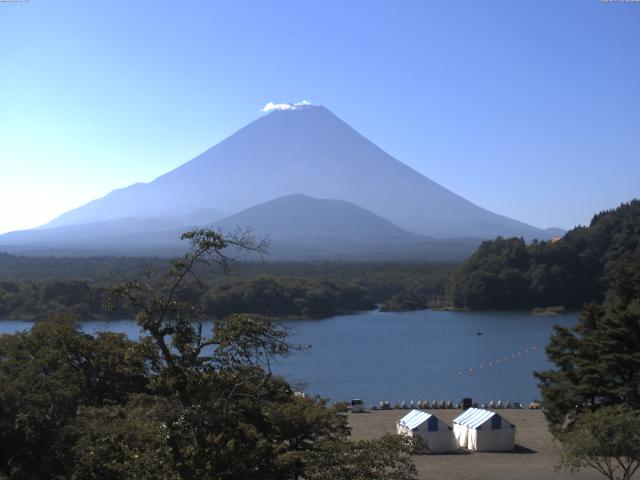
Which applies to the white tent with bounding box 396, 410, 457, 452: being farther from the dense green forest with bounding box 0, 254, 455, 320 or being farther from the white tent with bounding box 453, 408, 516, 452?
the dense green forest with bounding box 0, 254, 455, 320

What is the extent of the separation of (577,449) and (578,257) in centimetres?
3247

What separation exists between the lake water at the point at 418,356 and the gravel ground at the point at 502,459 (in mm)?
2026

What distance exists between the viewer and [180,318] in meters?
4.34


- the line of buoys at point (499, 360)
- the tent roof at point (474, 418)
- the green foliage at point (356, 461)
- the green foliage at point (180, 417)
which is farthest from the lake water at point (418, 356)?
the green foliage at point (356, 461)

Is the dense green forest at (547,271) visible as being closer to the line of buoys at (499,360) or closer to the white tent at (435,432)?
the line of buoys at (499,360)

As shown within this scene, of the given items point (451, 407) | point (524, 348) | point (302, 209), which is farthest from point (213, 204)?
point (451, 407)

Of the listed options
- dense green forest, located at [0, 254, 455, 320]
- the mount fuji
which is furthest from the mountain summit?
dense green forest, located at [0, 254, 455, 320]

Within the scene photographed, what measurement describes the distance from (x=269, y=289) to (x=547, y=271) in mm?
12523

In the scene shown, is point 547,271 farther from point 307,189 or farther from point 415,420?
point 307,189

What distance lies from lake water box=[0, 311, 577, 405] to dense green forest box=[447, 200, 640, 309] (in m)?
2.60

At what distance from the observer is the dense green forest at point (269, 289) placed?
→ 104ft

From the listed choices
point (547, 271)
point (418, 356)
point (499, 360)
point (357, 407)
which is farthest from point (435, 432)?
point (547, 271)

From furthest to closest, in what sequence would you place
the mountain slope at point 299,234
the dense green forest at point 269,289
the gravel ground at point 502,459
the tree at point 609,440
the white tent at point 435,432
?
the mountain slope at point 299,234
the dense green forest at point 269,289
the white tent at point 435,432
the gravel ground at point 502,459
the tree at point 609,440

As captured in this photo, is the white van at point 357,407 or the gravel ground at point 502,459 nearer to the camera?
the gravel ground at point 502,459
